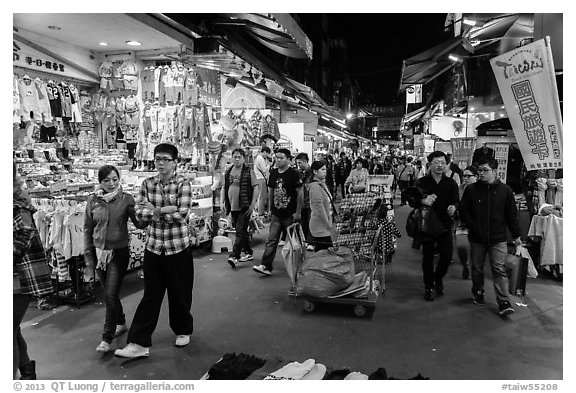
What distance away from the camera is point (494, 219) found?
4.85 m

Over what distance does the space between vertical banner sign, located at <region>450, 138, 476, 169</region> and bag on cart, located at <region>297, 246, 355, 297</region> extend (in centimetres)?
495

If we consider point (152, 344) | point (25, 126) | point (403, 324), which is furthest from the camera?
point (25, 126)

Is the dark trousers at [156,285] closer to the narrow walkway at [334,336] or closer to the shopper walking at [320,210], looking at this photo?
the narrow walkway at [334,336]

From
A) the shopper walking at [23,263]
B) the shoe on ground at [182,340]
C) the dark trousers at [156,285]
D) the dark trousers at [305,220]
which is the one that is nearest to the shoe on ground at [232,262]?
the dark trousers at [305,220]

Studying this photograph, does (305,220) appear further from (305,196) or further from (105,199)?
(105,199)

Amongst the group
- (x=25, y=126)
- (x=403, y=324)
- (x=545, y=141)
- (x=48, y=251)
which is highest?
(x=25, y=126)

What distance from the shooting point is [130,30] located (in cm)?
728

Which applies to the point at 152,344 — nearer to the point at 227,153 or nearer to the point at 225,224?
the point at 225,224

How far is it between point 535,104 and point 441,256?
6.87 feet

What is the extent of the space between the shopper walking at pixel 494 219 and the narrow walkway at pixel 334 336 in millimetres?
422

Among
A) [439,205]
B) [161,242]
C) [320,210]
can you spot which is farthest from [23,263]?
[439,205]

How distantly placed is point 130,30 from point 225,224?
149 inches

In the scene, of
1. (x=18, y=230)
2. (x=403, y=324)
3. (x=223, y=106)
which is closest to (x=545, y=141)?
(x=403, y=324)

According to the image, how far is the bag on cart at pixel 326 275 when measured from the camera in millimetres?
4812
